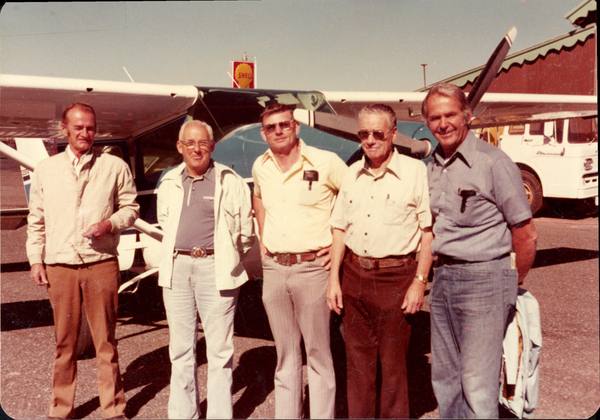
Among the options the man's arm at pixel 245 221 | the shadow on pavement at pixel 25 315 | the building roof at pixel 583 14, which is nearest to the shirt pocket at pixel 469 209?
the man's arm at pixel 245 221

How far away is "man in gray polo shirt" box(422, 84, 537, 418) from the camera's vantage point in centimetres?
188

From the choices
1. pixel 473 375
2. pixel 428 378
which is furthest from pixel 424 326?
pixel 473 375

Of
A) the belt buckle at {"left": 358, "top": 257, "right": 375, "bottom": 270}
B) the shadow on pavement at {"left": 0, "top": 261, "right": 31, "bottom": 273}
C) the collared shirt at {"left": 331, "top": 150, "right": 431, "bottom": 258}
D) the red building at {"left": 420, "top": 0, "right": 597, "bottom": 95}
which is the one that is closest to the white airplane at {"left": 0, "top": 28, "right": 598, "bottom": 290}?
the collared shirt at {"left": 331, "top": 150, "right": 431, "bottom": 258}

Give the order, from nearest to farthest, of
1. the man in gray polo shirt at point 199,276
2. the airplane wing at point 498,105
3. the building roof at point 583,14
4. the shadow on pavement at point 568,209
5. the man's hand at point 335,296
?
the man's hand at point 335,296, the man in gray polo shirt at point 199,276, the airplane wing at point 498,105, the building roof at point 583,14, the shadow on pavement at point 568,209

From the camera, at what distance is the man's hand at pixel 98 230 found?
2494 mm

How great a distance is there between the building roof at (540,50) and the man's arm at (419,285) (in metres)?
8.87

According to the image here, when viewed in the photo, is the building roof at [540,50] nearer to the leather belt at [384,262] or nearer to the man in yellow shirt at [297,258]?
the man in yellow shirt at [297,258]

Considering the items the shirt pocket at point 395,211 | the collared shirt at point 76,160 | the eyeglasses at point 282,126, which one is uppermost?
the eyeglasses at point 282,126

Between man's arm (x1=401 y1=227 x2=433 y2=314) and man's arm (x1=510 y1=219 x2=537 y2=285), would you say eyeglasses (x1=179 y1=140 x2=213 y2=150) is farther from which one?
man's arm (x1=510 y1=219 x2=537 y2=285)

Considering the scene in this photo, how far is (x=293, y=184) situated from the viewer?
93.3 inches

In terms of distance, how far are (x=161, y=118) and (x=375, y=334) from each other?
345 centimetres

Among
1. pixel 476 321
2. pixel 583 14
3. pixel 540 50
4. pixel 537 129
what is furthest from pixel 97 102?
pixel 540 50

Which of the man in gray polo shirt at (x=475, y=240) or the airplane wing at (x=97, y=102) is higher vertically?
the airplane wing at (x=97, y=102)

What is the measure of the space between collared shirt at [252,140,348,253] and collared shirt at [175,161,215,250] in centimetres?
31
